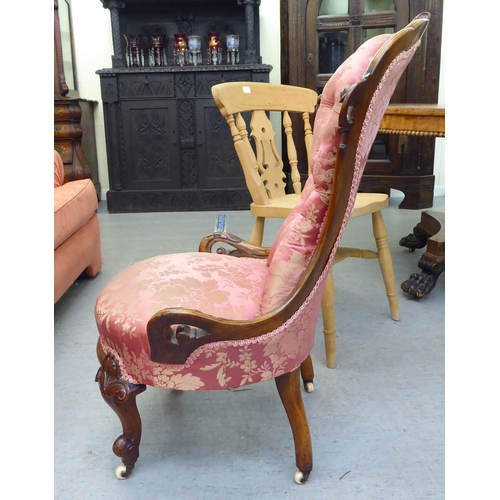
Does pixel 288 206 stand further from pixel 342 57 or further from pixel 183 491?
pixel 342 57

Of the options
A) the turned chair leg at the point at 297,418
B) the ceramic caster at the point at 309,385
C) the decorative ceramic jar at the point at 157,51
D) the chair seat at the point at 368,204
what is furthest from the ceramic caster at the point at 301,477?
the decorative ceramic jar at the point at 157,51

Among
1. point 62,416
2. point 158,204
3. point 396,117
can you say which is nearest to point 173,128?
point 158,204

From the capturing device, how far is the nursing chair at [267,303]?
836 mm

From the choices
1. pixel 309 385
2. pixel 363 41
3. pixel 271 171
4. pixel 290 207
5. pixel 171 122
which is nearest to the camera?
pixel 309 385

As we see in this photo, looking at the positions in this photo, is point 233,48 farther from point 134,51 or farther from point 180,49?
point 134,51

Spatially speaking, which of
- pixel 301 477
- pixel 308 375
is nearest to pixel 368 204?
pixel 308 375

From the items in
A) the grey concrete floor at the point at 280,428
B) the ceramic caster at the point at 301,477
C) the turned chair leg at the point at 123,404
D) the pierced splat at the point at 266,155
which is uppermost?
the pierced splat at the point at 266,155

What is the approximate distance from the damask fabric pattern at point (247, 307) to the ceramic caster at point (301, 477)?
24 cm

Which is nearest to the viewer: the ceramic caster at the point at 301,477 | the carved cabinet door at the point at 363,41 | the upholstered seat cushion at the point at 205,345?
the upholstered seat cushion at the point at 205,345

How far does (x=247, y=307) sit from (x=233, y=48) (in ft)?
10.4

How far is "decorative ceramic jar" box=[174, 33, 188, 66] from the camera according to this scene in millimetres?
3713

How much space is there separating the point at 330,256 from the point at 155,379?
421 millimetres

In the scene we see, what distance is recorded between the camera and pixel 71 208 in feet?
6.47

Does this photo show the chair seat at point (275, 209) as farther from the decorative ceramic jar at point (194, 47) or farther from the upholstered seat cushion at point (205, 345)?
the decorative ceramic jar at point (194, 47)
